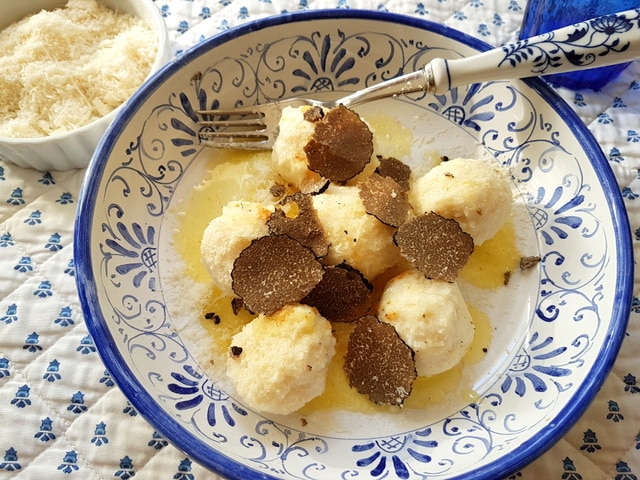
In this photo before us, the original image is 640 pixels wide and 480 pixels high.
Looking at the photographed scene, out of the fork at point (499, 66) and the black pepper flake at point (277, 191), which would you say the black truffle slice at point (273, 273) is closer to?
the black pepper flake at point (277, 191)

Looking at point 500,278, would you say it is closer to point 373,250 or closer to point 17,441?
point 373,250

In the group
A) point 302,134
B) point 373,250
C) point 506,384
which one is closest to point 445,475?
point 506,384

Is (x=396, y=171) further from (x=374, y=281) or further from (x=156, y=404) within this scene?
(x=156, y=404)

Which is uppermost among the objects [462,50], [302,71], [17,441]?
[462,50]

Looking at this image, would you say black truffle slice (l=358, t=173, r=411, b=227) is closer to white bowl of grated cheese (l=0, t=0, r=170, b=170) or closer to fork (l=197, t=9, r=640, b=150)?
fork (l=197, t=9, r=640, b=150)

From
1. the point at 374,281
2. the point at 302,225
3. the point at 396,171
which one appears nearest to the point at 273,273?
the point at 302,225

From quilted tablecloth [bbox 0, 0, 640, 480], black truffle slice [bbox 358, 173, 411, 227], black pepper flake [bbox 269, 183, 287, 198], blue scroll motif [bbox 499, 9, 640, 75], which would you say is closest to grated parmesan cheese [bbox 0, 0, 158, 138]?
quilted tablecloth [bbox 0, 0, 640, 480]

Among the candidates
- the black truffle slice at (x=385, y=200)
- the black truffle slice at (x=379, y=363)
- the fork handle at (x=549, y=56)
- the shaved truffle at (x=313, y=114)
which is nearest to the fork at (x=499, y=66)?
the fork handle at (x=549, y=56)
